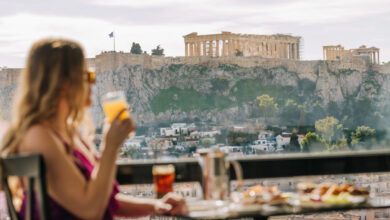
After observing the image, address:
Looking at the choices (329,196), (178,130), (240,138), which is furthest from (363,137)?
(329,196)

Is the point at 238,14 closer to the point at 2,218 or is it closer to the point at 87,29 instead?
the point at 87,29

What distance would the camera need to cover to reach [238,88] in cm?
3800

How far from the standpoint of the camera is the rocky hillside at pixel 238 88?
36.2m

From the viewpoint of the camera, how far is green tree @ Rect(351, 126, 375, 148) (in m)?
30.7

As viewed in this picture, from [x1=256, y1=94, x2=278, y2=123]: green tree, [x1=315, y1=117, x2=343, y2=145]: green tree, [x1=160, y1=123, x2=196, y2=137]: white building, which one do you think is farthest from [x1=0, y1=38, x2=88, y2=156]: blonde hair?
[x1=256, y1=94, x2=278, y2=123]: green tree

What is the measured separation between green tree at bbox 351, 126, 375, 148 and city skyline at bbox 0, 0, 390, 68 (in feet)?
36.9

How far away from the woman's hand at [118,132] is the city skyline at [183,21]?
34.1m

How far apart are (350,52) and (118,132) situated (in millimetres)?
44334

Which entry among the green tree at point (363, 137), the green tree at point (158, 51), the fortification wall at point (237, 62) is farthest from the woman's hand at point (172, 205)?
the green tree at point (158, 51)

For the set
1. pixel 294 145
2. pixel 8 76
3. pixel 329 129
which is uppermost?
pixel 8 76

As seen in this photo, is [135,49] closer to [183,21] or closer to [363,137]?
[183,21]

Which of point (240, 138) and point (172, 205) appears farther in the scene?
point (240, 138)

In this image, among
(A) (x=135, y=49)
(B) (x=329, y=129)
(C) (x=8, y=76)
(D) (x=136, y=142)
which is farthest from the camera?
(A) (x=135, y=49)

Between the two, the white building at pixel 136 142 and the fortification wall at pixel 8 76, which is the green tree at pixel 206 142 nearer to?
the white building at pixel 136 142
